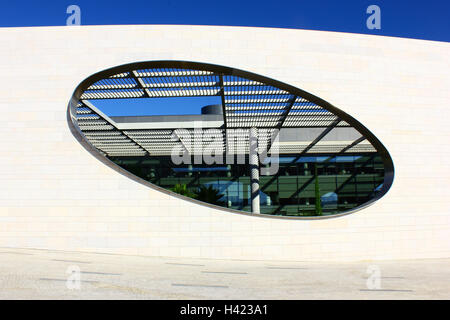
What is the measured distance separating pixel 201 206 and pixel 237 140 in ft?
44.7

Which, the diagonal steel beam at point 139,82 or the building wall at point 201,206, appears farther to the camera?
the diagonal steel beam at point 139,82

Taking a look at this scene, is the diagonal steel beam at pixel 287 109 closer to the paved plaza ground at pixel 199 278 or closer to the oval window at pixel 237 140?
the oval window at pixel 237 140

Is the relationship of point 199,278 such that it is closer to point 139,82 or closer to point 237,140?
point 139,82

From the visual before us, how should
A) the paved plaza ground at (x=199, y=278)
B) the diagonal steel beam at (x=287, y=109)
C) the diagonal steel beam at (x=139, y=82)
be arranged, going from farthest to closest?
the diagonal steel beam at (x=287, y=109) < the diagonal steel beam at (x=139, y=82) < the paved plaza ground at (x=199, y=278)

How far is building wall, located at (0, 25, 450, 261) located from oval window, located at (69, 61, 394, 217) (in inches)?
18.9

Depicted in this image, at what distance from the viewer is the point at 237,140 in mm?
22531

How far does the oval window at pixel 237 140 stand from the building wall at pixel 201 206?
0.48m

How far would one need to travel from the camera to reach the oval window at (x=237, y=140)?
11.2 meters

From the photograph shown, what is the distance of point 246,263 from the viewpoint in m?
8.70

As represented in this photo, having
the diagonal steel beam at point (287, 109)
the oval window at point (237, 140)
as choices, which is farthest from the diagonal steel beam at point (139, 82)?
the diagonal steel beam at point (287, 109)
